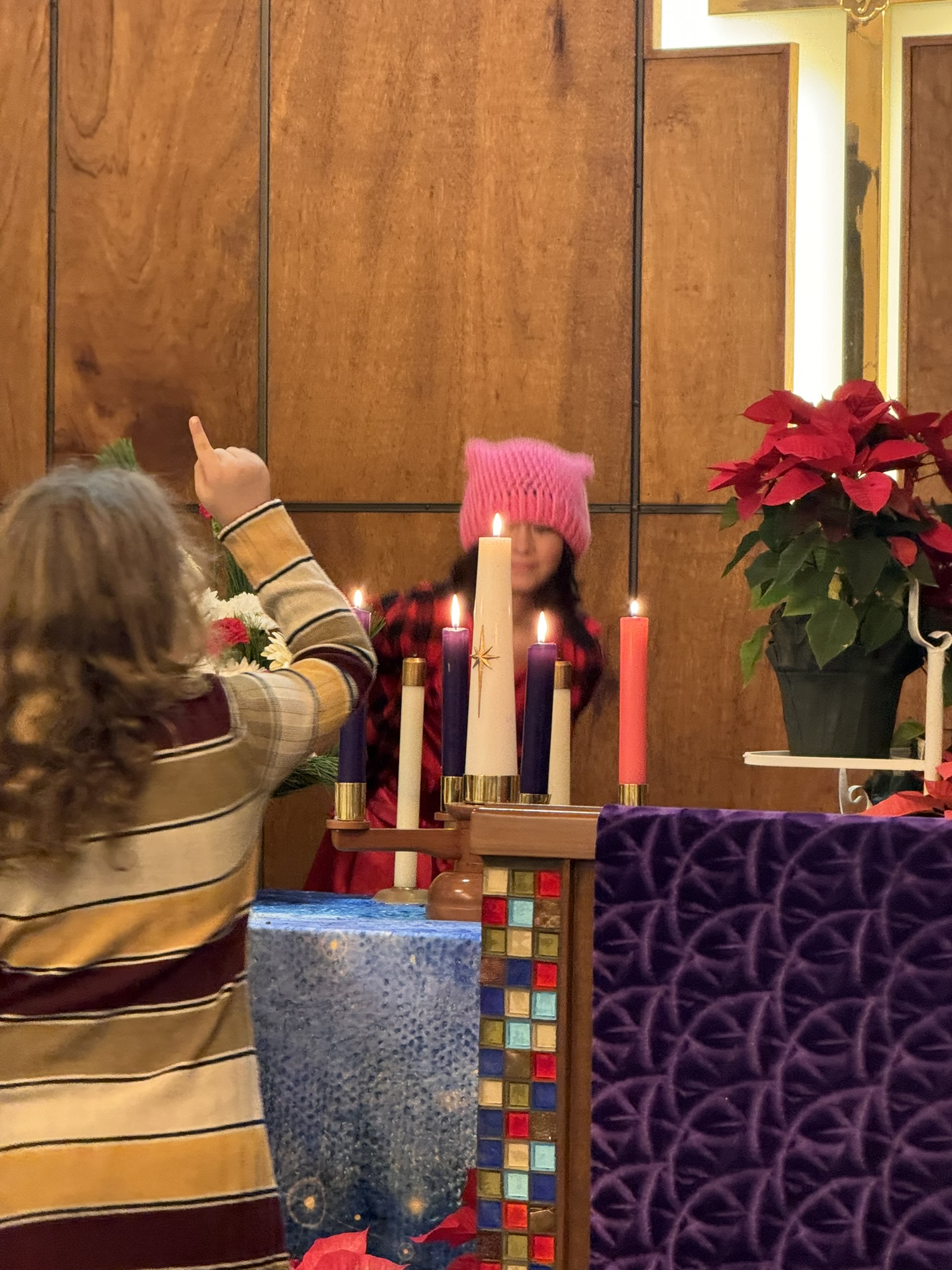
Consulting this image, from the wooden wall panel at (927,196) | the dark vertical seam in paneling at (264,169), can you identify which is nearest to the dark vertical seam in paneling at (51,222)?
the dark vertical seam in paneling at (264,169)

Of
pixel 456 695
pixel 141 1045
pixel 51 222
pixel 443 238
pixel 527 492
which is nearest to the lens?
pixel 141 1045

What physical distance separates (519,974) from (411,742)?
0.52m

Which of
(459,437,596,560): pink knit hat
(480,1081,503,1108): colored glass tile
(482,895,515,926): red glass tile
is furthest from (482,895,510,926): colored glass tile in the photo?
(459,437,596,560): pink knit hat

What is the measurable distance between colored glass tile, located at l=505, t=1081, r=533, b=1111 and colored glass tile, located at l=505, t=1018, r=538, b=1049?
2 cm

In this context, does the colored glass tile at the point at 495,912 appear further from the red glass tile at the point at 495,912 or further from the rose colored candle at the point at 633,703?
the rose colored candle at the point at 633,703

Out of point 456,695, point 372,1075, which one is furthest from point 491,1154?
point 456,695

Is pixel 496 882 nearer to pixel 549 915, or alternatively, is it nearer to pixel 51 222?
pixel 549 915

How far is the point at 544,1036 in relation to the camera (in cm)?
111

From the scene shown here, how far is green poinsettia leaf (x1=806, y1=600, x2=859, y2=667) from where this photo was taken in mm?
1305

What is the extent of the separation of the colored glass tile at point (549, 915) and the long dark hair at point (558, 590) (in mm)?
1895

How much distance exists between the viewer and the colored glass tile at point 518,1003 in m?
1.12

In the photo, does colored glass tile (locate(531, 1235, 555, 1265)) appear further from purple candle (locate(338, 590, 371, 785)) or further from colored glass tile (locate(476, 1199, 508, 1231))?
purple candle (locate(338, 590, 371, 785))

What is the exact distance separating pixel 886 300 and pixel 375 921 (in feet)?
6.69

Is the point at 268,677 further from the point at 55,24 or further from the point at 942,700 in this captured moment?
the point at 55,24
